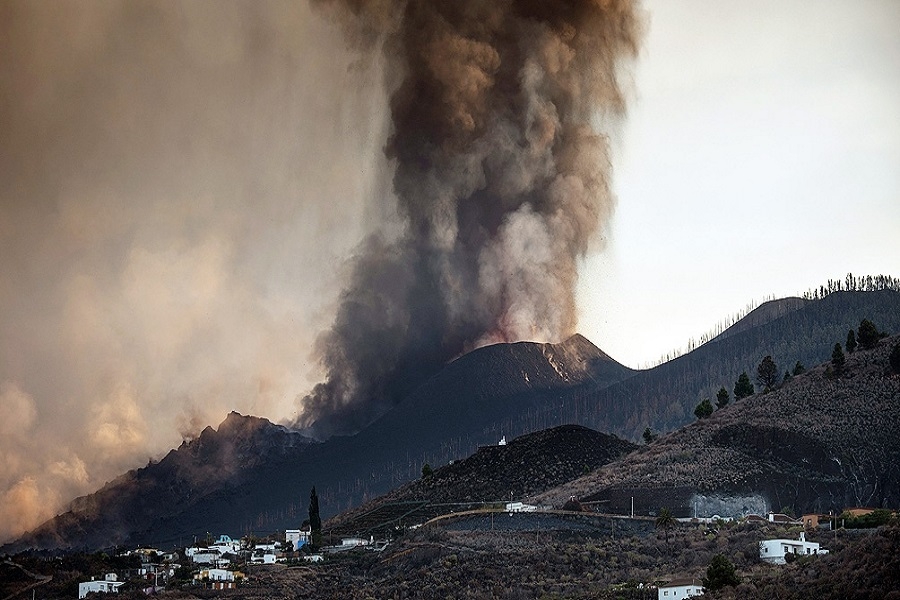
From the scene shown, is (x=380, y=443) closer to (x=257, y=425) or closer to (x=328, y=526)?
(x=257, y=425)

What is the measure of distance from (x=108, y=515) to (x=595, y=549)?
8629 centimetres

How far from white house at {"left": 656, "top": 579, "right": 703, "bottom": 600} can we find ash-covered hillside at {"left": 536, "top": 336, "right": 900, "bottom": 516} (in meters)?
23.5

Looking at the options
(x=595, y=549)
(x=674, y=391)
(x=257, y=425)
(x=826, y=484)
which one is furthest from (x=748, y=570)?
(x=257, y=425)

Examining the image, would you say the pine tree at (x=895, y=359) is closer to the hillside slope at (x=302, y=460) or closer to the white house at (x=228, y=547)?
the white house at (x=228, y=547)

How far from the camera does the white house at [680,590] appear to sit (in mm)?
57719

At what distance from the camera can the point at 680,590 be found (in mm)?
58281

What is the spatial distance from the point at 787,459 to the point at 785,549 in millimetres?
22562

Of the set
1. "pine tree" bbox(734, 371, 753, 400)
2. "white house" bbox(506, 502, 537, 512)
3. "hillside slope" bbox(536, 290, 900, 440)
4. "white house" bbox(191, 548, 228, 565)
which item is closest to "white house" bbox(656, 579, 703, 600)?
"white house" bbox(506, 502, 537, 512)

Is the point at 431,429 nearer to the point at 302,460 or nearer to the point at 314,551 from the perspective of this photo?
the point at 302,460

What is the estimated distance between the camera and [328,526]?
333ft

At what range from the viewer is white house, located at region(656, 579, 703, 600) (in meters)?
57.7

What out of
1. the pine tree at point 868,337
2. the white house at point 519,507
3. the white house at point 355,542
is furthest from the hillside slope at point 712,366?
the white house at point 355,542

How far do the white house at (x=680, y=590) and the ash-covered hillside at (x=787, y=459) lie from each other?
925 inches

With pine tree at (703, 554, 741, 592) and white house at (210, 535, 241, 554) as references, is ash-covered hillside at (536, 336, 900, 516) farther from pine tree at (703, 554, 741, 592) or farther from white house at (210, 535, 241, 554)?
pine tree at (703, 554, 741, 592)
